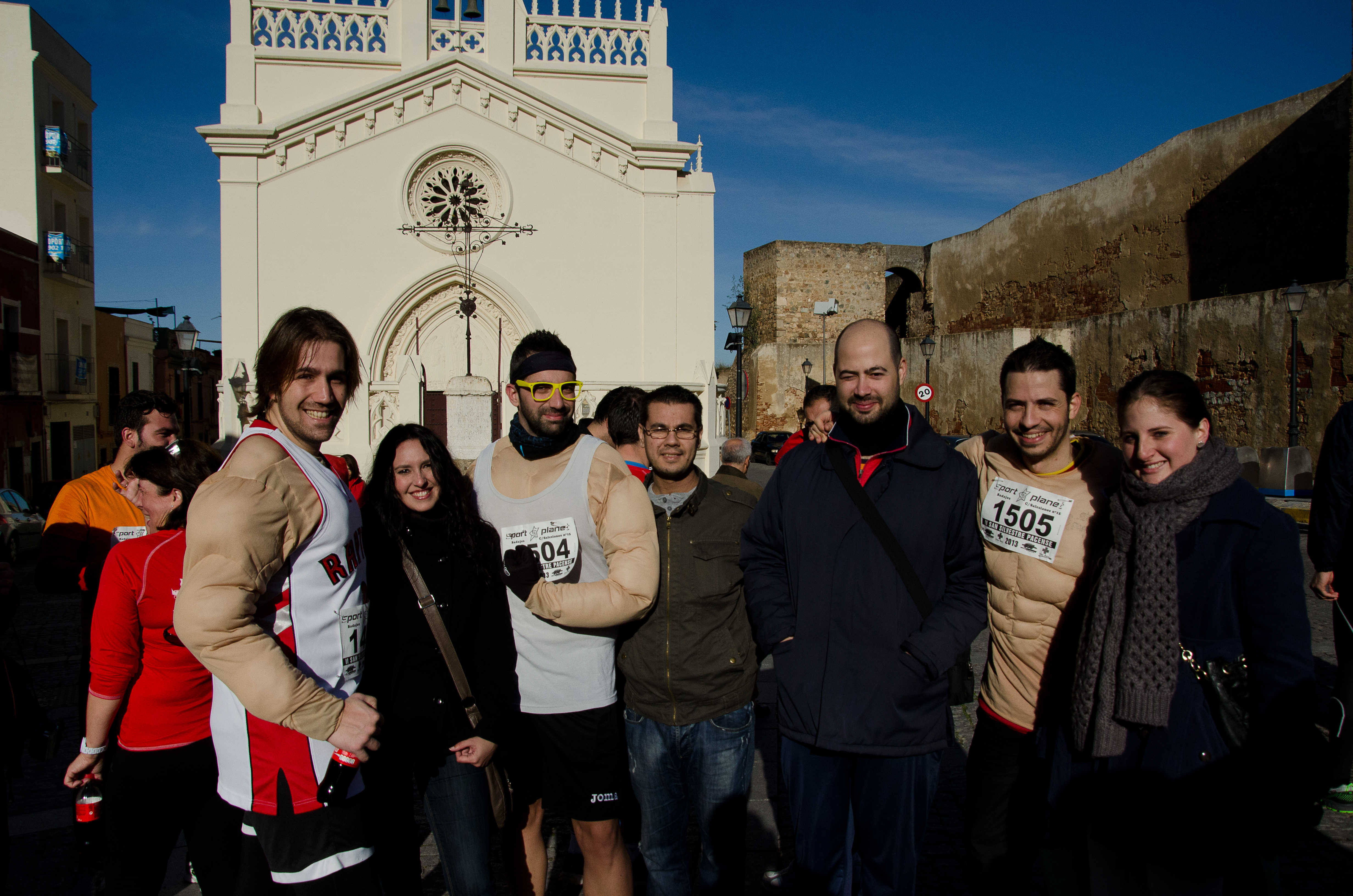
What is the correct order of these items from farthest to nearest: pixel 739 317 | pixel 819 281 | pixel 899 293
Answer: pixel 899 293
pixel 819 281
pixel 739 317

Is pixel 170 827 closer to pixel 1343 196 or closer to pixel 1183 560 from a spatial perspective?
pixel 1183 560

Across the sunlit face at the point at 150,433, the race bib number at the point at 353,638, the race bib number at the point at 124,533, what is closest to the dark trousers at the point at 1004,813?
the race bib number at the point at 353,638

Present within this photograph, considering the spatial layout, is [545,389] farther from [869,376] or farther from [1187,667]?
[1187,667]

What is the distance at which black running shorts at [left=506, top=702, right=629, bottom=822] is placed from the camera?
270cm

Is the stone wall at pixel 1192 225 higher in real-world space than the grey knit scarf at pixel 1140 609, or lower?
higher

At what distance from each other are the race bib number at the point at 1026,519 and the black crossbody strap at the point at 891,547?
1.47 ft

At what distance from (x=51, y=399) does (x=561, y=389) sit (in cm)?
2774

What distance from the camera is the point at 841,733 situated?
2.43m

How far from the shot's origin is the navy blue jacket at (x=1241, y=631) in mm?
2086

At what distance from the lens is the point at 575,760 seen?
2705 mm

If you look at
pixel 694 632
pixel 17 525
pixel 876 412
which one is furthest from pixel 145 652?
pixel 17 525

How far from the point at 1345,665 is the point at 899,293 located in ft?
118

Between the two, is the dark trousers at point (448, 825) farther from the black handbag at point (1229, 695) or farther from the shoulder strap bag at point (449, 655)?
the black handbag at point (1229, 695)

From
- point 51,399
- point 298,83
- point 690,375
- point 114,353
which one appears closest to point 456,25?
point 298,83
